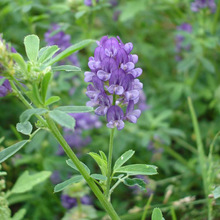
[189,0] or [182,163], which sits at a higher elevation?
[189,0]

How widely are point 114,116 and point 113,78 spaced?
0.15 metres

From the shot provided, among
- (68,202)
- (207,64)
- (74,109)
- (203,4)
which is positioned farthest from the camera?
(207,64)

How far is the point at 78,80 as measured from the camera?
324cm

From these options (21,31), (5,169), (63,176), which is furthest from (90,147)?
(21,31)

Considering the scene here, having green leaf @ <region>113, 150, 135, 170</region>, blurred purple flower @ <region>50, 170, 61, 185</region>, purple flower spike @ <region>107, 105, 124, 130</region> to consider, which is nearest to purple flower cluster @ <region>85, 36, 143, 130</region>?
purple flower spike @ <region>107, 105, 124, 130</region>

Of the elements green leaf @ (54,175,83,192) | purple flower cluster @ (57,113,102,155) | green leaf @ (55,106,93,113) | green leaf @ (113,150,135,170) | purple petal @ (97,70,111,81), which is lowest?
purple flower cluster @ (57,113,102,155)

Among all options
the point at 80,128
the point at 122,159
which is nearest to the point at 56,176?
the point at 80,128

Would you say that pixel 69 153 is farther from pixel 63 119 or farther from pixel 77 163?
pixel 63 119

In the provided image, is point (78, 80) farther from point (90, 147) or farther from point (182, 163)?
point (182, 163)

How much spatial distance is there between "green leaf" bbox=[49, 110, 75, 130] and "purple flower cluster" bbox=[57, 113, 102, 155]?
151 cm

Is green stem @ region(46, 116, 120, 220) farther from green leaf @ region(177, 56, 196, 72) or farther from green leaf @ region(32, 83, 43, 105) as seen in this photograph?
green leaf @ region(177, 56, 196, 72)

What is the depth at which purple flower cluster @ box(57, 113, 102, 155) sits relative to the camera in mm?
2797

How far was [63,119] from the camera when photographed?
1.19m

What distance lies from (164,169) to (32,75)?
1929 mm
